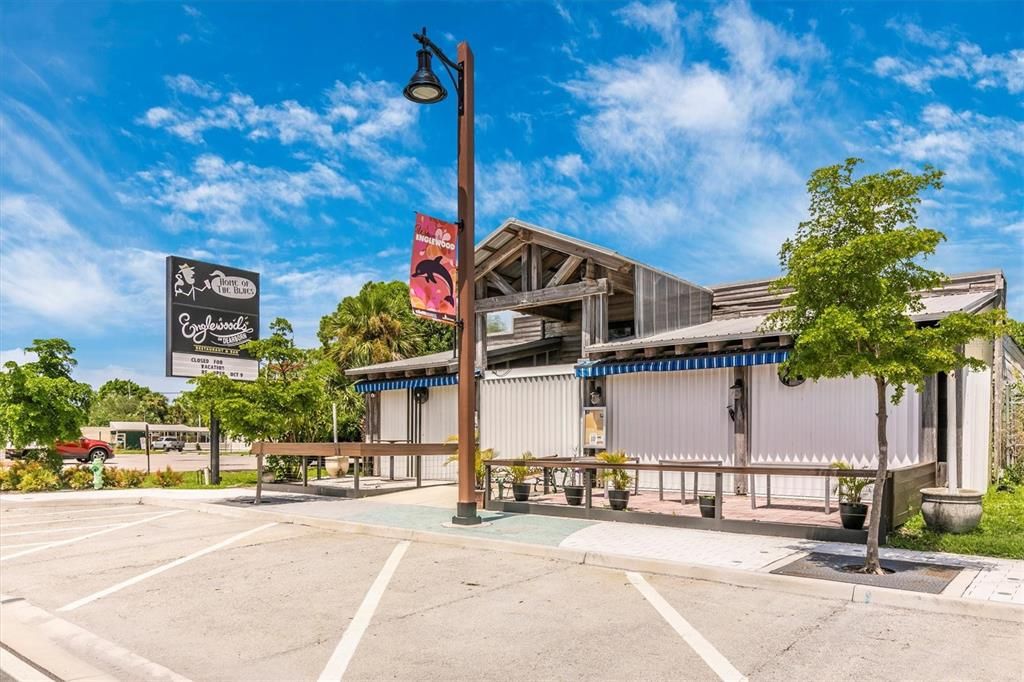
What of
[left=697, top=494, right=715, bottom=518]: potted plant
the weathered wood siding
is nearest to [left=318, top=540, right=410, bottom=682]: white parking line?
[left=697, top=494, right=715, bottom=518]: potted plant

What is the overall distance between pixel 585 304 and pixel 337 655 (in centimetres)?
1254

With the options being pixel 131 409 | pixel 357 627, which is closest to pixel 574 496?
pixel 357 627

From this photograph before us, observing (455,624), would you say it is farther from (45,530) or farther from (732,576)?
(45,530)

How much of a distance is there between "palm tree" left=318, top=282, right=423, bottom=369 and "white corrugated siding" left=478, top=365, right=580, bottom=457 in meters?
14.4

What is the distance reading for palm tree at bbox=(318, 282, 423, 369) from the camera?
32781mm

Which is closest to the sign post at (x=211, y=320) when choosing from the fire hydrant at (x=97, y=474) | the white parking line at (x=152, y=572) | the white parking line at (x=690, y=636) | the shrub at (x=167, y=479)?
the shrub at (x=167, y=479)

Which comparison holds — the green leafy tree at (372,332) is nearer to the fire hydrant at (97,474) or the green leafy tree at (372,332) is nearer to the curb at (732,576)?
the fire hydrant at (97,474)

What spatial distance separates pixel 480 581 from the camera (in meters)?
8.10

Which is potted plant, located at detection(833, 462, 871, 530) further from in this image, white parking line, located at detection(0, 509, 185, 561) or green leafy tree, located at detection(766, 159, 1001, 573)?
white parking line, located at detection(0, 509, 185, 561)

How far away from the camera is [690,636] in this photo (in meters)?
5.94

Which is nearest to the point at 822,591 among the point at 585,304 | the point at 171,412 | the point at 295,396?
the point at 585,304

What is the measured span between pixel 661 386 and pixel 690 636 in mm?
10117

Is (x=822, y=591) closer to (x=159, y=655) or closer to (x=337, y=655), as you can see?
(x=337, y=655)

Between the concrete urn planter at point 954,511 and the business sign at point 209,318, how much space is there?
63.0ft
